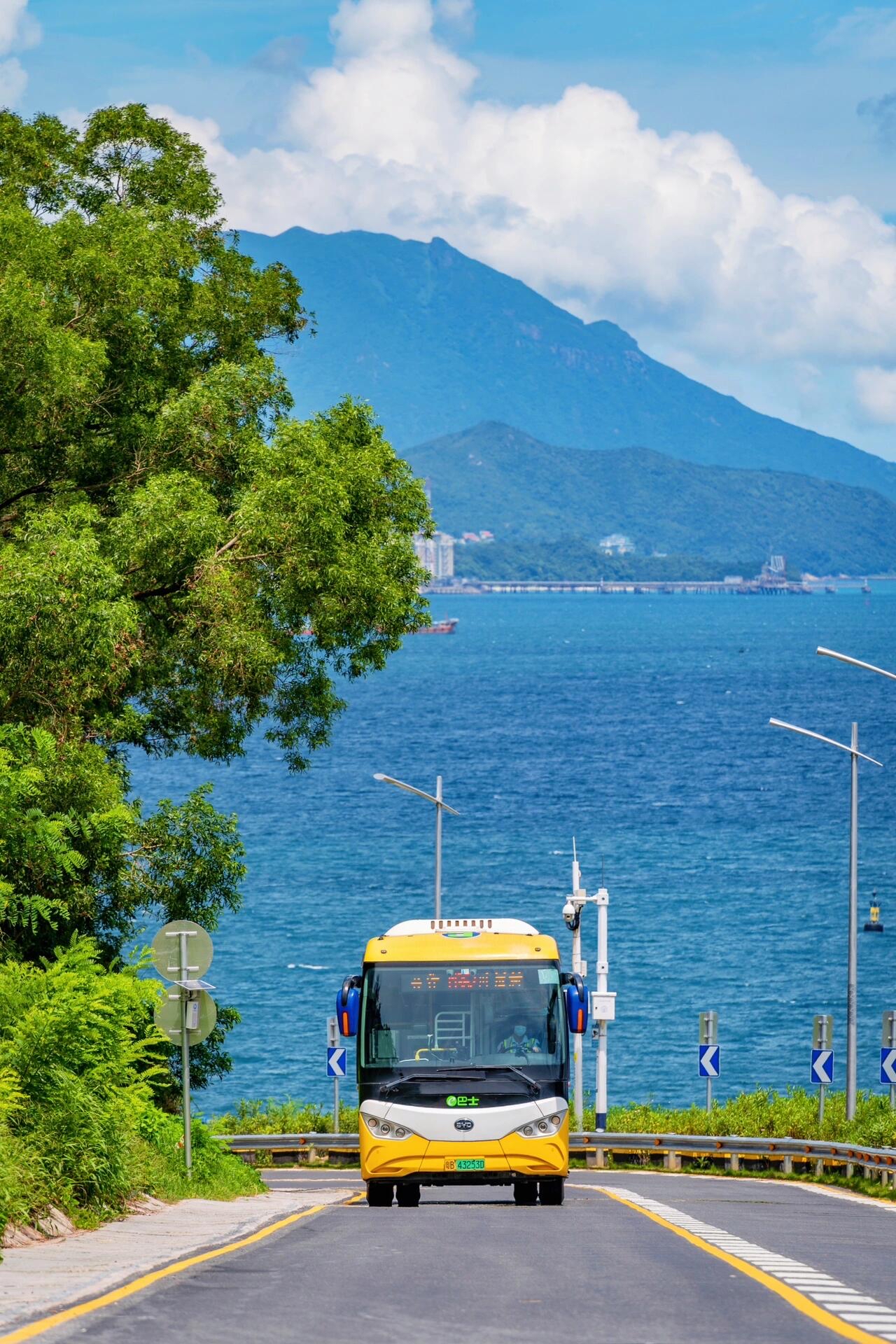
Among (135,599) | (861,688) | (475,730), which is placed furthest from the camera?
(861,688)

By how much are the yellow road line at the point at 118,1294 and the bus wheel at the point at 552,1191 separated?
5544 mm

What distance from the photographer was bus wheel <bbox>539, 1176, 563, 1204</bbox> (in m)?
19.6

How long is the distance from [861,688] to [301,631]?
16019 cm

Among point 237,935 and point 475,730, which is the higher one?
point 475,730

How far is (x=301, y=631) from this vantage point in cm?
2473

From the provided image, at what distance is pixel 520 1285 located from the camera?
11.1 metres

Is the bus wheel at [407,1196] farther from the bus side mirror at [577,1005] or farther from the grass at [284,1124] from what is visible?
the grass at [284,1124]

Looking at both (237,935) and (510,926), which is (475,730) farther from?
(510,926)

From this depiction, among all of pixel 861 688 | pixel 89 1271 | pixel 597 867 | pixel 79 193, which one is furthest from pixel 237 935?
pixel 861 688

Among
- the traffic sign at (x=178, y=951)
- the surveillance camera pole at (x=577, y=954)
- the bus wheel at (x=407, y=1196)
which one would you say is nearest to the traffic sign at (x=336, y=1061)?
the surveillance camera pole at (x=577, y=954)

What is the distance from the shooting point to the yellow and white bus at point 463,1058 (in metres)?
18.6

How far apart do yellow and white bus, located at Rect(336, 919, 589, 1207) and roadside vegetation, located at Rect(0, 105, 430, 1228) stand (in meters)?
2.26

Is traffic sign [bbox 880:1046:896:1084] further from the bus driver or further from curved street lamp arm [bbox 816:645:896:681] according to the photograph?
the bus driver

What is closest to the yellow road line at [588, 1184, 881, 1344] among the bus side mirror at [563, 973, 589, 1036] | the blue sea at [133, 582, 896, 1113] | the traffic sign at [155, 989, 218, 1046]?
the bus side mirror at [563, 973, 589, 1036]
